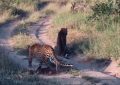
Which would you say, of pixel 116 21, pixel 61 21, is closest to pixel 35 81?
pixel 116 21

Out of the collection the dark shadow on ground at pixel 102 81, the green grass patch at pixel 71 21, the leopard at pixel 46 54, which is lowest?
the dark shadow on ground at pixel 102 81

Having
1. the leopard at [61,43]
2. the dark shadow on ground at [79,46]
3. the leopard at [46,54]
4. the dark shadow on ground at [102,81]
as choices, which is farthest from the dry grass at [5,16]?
the dark shadow on ground at [102,81]

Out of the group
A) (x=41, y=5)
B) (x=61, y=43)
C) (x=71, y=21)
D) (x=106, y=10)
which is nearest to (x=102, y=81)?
(x=61, y=43)

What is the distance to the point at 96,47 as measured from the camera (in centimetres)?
1374

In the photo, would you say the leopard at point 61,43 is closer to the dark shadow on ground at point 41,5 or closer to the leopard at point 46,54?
the leopard at point 46,54

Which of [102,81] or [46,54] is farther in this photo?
[46,54]

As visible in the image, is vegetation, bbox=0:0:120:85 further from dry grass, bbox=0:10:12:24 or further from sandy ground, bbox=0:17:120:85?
sandy ground, bbox=0:17:120:85

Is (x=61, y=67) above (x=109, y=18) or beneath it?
beneath

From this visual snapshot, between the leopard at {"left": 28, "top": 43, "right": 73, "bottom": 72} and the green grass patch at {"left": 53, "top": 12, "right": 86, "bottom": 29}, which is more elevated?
the green grass patch at {"left": 53, "top": 12, "right": 86, "bottom": 29}

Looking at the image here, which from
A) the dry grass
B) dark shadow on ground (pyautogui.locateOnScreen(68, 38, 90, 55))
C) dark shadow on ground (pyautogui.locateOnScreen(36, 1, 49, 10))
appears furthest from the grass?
dark shadow on ground (pyautogui.locateOnScreen(36, 1, 49, 10))

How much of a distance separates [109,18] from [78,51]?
8.92 ft

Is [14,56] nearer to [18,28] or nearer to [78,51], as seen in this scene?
[78,51]

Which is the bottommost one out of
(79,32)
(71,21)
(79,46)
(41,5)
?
(79,46)

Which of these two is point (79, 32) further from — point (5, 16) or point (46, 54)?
point (5, 16)
